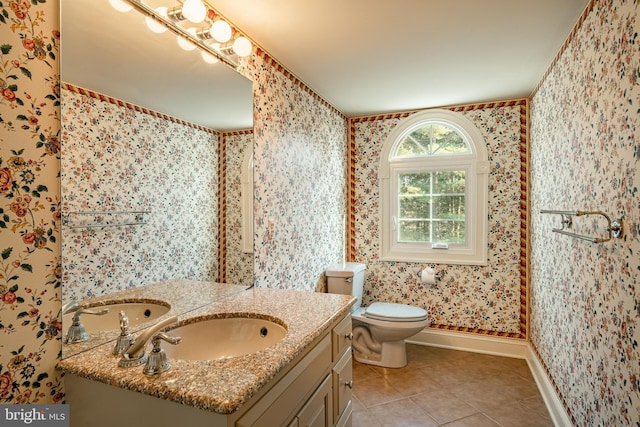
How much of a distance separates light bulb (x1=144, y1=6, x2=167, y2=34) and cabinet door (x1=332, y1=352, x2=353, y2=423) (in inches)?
64.0

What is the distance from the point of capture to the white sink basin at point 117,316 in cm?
110

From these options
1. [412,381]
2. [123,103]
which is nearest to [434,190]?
[412,381]

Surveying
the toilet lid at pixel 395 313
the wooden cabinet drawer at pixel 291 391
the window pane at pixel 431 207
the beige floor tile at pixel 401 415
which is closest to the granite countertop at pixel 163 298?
the wooden cabinet drawer at pixel 291 391

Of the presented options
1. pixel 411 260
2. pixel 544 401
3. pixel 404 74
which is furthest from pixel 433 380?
pixel 404 74

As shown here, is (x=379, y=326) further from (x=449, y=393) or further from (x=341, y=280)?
(x=449, y=393)

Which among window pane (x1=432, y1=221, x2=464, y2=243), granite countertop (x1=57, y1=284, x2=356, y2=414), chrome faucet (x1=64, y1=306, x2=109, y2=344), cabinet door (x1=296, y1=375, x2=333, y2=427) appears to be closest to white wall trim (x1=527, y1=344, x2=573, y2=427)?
window pane (x1=432, y1=221, x2=464, y2=243)

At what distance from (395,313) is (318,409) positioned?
1.57 meters

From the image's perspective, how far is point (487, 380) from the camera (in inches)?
104

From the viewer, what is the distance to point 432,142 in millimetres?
3328

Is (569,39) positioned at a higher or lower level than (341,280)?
higher

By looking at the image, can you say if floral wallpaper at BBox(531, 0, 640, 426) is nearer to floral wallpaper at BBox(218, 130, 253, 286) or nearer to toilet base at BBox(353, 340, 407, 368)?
toilet base at BBox(353, 340, 407, 368)

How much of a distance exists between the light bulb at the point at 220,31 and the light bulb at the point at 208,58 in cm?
10

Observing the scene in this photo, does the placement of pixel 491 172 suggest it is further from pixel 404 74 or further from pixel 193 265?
pixel 193 265

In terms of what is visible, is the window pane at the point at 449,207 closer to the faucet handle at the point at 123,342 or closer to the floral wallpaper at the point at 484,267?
the floral wallpaper at the point at 484,267
